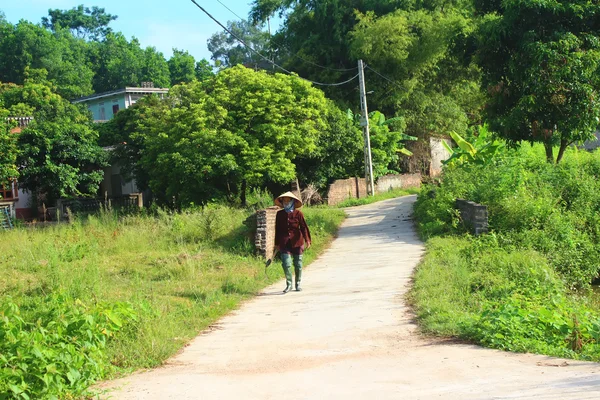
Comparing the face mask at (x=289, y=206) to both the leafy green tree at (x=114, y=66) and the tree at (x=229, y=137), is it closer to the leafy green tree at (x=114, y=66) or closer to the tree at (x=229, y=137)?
the tree at (x=229, y=137)

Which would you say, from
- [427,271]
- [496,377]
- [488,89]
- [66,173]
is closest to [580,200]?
[488,89]

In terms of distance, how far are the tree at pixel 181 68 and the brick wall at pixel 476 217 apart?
66.9 metres

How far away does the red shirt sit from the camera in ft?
40.2

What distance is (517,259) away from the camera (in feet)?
44.6

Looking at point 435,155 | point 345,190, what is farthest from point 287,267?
point 435,155

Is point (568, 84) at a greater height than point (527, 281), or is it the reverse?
point (568, 84)

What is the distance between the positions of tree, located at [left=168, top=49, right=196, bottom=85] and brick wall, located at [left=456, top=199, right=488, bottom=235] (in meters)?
66.9

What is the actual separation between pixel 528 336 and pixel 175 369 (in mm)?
4004

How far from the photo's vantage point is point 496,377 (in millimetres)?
6434

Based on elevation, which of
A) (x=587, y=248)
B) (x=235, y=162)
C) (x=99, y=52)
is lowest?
(x=587, y=248)

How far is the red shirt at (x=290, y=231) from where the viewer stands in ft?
40.2

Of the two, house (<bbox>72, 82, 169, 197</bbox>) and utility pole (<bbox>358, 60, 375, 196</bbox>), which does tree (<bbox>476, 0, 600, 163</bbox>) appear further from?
house (<bbox>72, 82, 169, 197</bbox>)

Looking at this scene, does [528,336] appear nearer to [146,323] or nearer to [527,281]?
[527,281]

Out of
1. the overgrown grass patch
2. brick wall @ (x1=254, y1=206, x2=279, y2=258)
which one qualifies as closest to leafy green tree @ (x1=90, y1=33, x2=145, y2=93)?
the overgrown grass patch
